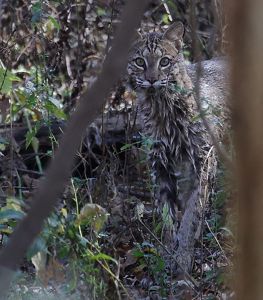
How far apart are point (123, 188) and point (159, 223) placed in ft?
2.46

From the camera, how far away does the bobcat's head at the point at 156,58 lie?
6.31 metres

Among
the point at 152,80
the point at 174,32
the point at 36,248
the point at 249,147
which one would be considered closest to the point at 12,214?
the point at 36,248

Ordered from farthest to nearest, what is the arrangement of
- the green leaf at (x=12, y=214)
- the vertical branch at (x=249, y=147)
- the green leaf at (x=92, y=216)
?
the green leaf at (x=92, y=216), the green leaf at (x=12, y=214), the vertical branch at (x=249, y=147)

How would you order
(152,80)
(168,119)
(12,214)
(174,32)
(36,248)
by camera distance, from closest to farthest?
(36,248), (12,214), (152,80), (168,119), (174,32)

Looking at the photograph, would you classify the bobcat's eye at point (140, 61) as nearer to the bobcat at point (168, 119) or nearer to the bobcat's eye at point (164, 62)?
the bobcat at point (168, 119)

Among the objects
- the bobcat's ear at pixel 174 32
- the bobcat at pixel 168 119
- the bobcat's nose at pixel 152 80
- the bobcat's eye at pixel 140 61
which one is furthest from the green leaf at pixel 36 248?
the bobcat's ear at pixel 174 32

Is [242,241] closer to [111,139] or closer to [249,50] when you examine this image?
[249,50]

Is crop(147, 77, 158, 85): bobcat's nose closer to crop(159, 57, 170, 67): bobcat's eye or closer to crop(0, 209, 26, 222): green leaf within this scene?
crop(159, 57, 170, 67): bobcat's eye

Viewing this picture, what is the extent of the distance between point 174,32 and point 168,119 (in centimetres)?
73

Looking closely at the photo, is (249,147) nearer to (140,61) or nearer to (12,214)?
(12,214)

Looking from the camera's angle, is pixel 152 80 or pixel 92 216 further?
pixel 152 80

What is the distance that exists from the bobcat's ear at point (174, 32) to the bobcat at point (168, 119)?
0.09m

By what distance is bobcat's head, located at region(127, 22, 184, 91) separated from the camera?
631 centimetres

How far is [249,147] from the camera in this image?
1.73 metres
